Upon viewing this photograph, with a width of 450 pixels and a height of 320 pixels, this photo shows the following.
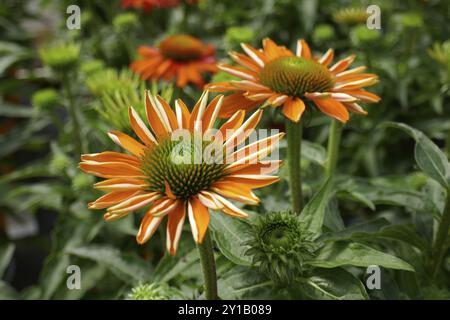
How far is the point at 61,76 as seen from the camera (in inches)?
47.1

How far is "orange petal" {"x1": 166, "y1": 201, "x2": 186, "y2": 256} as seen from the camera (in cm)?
50

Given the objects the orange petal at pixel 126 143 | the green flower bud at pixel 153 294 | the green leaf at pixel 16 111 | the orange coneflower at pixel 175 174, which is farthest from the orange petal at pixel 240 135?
the green leaf at pixel 16 111

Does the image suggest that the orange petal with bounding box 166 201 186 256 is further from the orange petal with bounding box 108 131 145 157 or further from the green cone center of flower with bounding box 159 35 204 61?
the green cone center of flower with bounding box 159 35 204 61

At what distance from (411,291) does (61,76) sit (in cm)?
91

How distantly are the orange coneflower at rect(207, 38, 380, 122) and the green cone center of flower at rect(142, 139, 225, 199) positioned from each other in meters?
0.11

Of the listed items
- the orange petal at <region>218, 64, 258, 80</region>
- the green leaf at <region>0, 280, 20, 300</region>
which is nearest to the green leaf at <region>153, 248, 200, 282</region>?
the orange petal at <region>218, 64, 258, 80</region>

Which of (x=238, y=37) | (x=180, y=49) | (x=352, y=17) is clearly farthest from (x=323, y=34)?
(x=180, y=49)

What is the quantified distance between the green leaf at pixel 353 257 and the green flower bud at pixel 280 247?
0.06 ft

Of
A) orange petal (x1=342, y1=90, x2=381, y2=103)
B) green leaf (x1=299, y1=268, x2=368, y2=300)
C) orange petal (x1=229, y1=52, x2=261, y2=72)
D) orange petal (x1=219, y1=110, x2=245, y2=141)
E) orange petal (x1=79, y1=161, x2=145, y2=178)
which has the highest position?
orange petal (x1=229, y1=52, x2=261, y2=72)

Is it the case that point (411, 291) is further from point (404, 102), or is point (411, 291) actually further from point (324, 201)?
point (404, 102)

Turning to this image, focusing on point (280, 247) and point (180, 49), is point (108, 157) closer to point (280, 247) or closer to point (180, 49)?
point (280, 247)

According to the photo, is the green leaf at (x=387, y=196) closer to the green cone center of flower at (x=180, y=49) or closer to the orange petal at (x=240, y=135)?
the orange petal at (x=240, y=135)

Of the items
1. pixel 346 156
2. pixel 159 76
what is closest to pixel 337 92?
pixel 159 76

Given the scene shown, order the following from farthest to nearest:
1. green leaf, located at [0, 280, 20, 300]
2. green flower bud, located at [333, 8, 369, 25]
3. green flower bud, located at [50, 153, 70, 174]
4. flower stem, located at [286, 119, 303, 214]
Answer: green flower bud, located at [333, 8, 369, 25], green flower bud, located at [50, 153, 70, 174], green leaf, located at [0, 280, 20, 300], flower stem, located at [286, 119, 303, 214]
